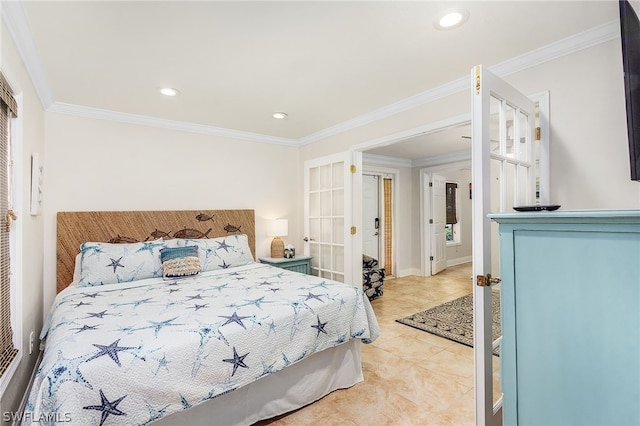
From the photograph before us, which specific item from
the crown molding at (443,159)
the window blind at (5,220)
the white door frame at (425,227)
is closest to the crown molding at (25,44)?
the window blind at (5,220)

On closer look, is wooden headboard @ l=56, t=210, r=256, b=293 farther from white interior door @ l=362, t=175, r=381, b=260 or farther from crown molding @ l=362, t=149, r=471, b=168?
crown molding @ l=362, t=149, r=471, b=168

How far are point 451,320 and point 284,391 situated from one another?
2.41 meters

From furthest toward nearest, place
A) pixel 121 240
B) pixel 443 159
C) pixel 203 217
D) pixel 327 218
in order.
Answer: pixel 443 159 → pixel 327 218 → pixel 203 217 → pixel 121 240

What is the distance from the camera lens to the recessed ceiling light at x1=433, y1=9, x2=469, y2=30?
5.46ft

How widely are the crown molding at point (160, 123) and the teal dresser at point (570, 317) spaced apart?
11.8 feet

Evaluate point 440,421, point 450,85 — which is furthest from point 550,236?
point 450,85

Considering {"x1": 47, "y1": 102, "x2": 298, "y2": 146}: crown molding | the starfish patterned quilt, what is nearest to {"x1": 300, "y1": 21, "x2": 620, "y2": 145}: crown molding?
{"x1": 47, "y1": 102, "x2": 298, "y2": 146}: crown molding

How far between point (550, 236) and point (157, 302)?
89.2 inches

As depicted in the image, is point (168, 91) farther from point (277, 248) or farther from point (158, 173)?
point (277, 248)

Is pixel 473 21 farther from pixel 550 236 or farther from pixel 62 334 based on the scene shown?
pixel 62 334

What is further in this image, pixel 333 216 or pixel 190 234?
pixel 333 216

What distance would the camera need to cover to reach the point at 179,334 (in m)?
1.57

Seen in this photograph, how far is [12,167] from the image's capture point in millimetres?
1897

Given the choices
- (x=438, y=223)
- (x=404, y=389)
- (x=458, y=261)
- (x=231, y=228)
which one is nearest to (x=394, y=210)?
(x=438, y=223)
